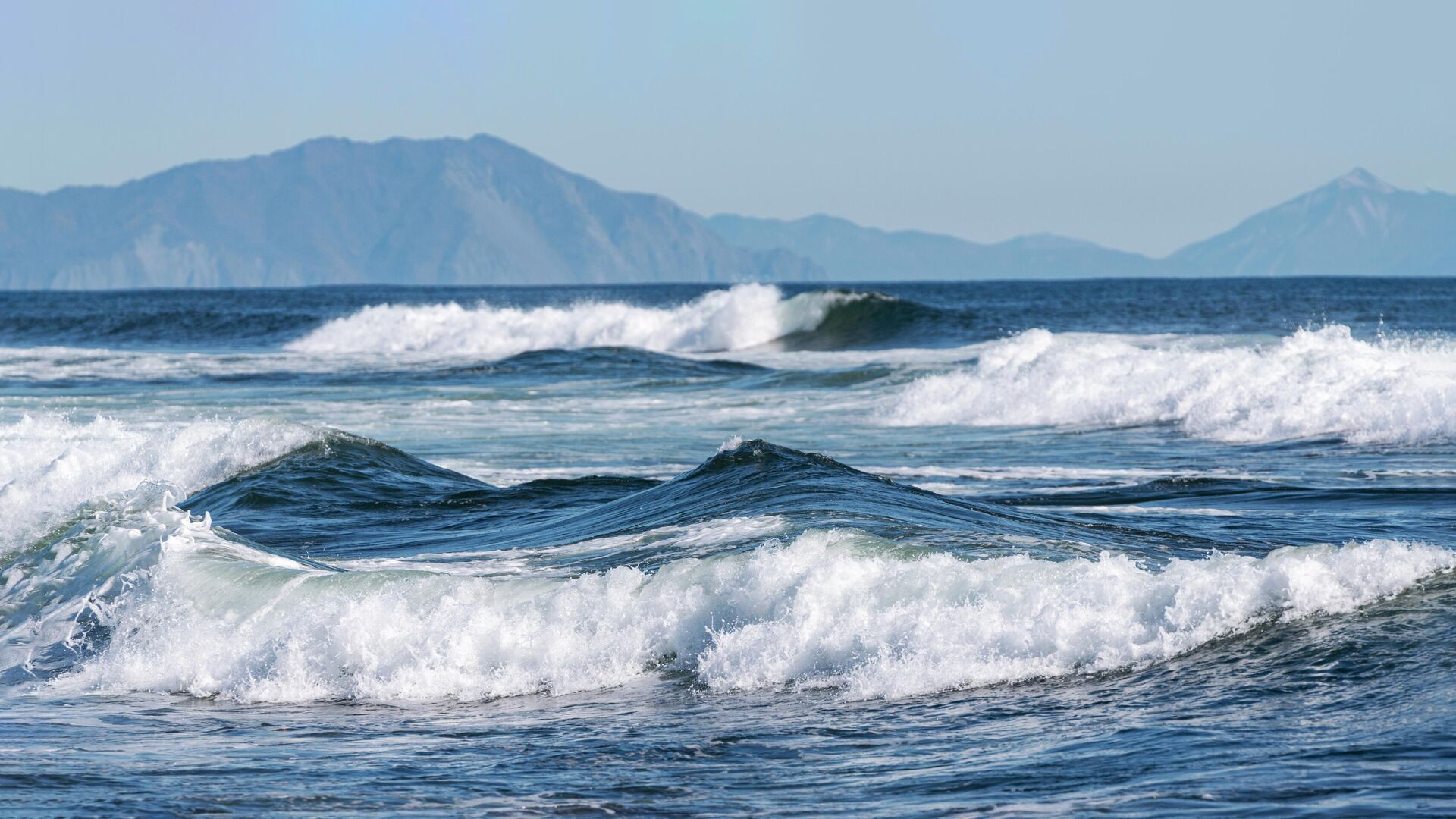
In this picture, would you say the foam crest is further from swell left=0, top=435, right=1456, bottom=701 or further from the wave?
swell left=0, top=435, right=1456, bottom=701

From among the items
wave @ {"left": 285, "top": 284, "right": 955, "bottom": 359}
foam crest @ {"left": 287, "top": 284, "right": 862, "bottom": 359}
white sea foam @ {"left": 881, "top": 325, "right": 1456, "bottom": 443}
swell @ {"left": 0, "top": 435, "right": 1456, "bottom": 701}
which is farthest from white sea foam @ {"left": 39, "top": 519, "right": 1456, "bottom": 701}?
foam crest @ {"left": 287, "top": 284, "right": 862, "bottom": 359}

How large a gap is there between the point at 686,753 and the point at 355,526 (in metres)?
7.22

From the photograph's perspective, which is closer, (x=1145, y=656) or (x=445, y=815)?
(x=445, y=815)

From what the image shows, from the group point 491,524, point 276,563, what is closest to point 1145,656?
point 276,563

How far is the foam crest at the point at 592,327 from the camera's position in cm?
5569

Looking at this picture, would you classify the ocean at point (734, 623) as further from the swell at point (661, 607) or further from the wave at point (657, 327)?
the wave at point (657, 327)

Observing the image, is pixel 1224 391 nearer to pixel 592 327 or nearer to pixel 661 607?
pixel 661 607

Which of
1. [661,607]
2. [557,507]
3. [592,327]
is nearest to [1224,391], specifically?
[557,507]

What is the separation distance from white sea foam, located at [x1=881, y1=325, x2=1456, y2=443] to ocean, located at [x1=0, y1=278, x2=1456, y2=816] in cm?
15

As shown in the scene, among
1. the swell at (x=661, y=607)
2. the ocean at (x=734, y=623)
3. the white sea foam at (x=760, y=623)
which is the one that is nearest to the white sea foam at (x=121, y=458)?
the ocean at (x=734, y=623)

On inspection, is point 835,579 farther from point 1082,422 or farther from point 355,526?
point 1082,422

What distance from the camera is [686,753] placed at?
680 cm

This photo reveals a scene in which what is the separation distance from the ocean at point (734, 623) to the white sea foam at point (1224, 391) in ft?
0.48

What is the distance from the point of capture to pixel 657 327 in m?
57.2
